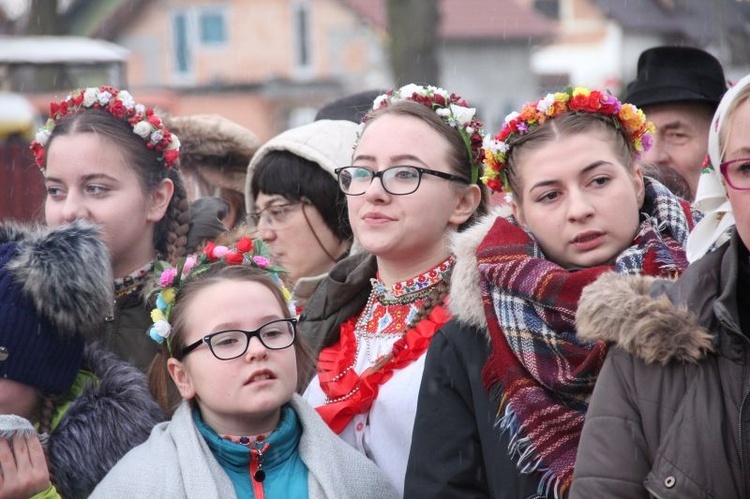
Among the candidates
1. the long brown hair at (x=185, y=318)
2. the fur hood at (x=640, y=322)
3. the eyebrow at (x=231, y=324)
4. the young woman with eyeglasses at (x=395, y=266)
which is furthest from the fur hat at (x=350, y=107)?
the fur hood at (x=640, y=322)

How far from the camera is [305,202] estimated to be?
516 cm

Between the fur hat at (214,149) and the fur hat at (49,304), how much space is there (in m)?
2.41

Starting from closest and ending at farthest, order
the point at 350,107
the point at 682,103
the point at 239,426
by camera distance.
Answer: the point at 239,426 < the point at 682,103 < the point at 350,107

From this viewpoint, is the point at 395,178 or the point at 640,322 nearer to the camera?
the point at 640,322

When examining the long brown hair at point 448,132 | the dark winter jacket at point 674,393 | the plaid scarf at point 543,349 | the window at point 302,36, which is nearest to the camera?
the dark winter jacket at point 674,393

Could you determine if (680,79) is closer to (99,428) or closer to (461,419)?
(461,419)

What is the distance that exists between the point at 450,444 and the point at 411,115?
50.4 inches

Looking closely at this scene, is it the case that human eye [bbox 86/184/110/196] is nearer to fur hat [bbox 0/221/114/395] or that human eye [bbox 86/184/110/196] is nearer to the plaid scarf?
fur hat [bbox 0/221/114/395]

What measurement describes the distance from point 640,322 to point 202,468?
4.60 feet

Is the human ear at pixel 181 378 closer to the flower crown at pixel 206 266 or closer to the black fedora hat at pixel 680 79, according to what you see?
the flower crown at pixel 206 266

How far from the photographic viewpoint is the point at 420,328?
3992 mm

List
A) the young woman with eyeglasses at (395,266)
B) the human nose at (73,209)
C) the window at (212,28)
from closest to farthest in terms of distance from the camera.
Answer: the young woman with eyeglasses at (395,266), the human nose at (73,209), the window at (212,28)

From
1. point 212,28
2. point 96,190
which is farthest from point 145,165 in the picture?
point 212,28

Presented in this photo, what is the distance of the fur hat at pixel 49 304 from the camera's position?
359 cm
